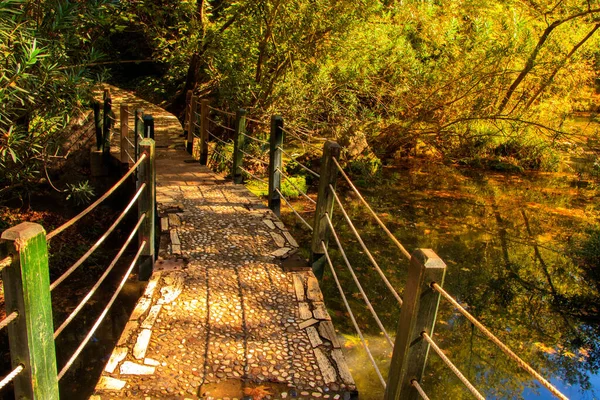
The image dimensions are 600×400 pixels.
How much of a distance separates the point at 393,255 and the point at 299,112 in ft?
12.0

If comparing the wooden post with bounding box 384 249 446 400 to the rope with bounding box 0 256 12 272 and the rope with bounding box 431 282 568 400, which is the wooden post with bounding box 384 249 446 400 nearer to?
the rope with bounding box 431 282 568 400

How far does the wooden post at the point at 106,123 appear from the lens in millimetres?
7977

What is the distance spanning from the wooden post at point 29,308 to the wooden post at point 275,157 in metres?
3.67

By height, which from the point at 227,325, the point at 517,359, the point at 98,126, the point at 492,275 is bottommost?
the point at 492,275

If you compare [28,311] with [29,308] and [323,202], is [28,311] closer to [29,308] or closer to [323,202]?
[29,308]

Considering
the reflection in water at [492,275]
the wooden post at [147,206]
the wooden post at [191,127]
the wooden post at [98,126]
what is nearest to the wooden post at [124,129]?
the wooden post at [98,126]

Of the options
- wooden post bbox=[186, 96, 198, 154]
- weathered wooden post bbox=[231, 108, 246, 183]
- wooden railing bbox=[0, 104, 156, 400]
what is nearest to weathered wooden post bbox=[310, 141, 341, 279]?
wooden railing bbox=[0, 104, 156, 400]

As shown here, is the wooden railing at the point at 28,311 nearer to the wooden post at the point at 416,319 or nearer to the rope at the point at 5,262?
the rope at the point at 5,262

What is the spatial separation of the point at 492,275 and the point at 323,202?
4078mm

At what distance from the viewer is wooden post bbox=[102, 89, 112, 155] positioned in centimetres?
798

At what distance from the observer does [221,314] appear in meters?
3.36

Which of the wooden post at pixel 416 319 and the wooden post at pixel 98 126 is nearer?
the wooden post at pixel 416 319

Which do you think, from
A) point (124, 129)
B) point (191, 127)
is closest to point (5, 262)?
point (124, 129)

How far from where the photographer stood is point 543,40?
9.85 metres
